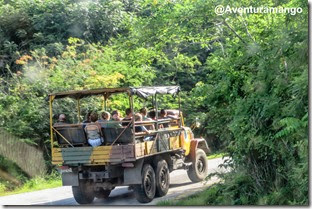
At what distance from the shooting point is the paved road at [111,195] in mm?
9781

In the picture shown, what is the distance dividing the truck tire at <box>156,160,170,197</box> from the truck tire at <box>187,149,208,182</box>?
1.60 feet

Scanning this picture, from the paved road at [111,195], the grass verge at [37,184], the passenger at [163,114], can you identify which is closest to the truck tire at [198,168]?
the paved road at [111,195]

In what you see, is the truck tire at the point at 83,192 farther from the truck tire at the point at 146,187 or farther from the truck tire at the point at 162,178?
the truck tire at the point at 162,178

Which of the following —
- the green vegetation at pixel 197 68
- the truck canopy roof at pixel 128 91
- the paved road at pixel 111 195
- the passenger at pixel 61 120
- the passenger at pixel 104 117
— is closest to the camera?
the green vegetation at pixel 197 68

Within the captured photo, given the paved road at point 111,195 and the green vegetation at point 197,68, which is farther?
the paved road at point 111,195

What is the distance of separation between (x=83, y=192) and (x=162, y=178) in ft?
4.38

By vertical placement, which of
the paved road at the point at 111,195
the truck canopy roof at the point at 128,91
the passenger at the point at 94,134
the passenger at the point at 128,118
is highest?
the truck canopy roof at the point at 128,91

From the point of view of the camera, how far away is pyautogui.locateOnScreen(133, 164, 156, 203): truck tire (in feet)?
34.3

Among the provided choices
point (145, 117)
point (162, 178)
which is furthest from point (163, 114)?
point (162, 178)

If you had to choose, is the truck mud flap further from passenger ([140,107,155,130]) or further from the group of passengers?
passenger ([140,107,155,130])

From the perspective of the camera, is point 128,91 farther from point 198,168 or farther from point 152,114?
point 198,168

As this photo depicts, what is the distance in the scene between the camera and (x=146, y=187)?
1066 cm

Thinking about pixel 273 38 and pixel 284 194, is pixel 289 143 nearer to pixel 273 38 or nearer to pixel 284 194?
pixel 284 194

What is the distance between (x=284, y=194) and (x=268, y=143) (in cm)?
65
